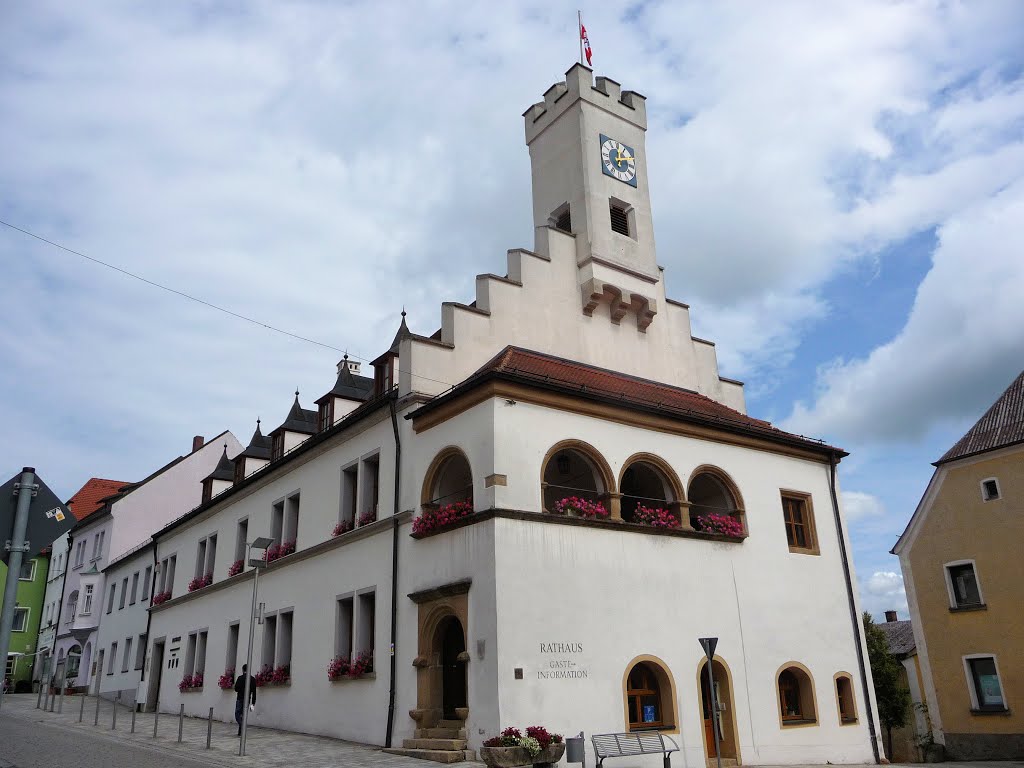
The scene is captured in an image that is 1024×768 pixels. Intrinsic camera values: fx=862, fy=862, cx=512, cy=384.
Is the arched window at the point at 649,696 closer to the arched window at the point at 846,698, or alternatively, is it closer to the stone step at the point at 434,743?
the stone step at the point at 434,743

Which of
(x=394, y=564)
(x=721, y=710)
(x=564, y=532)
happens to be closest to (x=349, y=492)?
(x=394, y=564)

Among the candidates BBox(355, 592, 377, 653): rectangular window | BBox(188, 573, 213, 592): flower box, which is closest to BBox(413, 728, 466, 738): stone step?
BBox(355, 592, 377, 653): rectangular window

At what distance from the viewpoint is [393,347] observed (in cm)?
2508

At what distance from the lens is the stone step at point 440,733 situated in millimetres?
17034

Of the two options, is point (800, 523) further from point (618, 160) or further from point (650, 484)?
point (618, 160)

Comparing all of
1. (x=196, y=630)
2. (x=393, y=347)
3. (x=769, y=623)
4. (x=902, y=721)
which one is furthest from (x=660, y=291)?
(x=902, y=721)

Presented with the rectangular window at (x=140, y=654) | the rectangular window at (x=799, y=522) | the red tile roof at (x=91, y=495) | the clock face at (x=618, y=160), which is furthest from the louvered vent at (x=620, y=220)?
the red tile roof at (x=91, y=495)

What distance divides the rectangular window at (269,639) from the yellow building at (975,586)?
21.9 metres

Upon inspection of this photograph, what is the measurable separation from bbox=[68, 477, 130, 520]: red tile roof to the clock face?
44.4 meters

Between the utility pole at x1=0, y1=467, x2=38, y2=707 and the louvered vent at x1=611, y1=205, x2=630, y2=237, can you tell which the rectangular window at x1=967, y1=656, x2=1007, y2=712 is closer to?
the louvered vent at x1=611, y1=205, x2=630, y2=237

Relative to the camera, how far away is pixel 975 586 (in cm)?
2927

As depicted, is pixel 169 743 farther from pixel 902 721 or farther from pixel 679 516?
pixel 902 721

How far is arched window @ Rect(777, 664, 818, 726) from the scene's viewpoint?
2119 centimetres

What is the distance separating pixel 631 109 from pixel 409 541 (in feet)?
52.9
